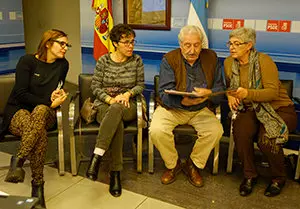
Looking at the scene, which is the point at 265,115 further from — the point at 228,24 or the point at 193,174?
the point at 228,24

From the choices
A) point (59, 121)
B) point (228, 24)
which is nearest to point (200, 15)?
point (228, 24)

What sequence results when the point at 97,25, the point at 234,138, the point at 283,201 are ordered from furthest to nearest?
1. the point at 97,25
2. the point at 234,138
3. the point at 283,201

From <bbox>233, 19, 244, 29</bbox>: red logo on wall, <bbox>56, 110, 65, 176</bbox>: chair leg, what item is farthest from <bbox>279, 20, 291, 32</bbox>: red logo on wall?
<bbox>56, 110, 65, 176</bbox>: chair leg

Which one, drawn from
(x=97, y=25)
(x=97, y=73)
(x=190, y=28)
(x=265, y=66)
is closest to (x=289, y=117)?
(x=265, y=66)

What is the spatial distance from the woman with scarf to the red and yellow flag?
1.70 meters

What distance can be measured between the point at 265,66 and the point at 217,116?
53cm

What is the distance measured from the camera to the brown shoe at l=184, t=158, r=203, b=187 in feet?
9.28

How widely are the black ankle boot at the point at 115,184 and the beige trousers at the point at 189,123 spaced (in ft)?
1.27

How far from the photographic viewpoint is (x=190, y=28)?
2.78 m

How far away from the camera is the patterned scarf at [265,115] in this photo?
8.65 feet

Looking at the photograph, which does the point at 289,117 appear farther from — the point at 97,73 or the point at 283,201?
the point at 97,73

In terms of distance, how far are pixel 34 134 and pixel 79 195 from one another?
57 cm

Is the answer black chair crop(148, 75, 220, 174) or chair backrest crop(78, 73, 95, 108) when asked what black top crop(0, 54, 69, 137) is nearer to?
chair backrest crop(78, 73, 95, 108)

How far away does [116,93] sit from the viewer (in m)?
3.01
